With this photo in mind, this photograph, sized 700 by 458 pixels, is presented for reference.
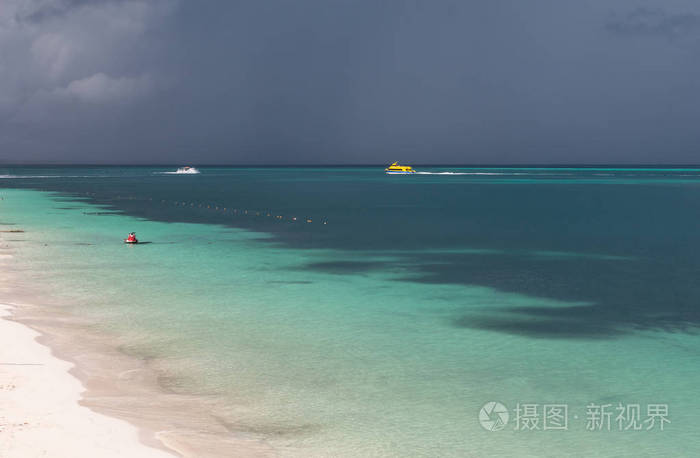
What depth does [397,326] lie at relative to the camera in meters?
22.3

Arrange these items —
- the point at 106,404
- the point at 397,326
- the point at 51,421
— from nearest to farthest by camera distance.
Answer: the point at 51,421, the point at 106,404, the point at 397,326

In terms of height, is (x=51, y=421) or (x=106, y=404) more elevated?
(x=51, y=421)

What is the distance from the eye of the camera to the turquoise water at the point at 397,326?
1416cm

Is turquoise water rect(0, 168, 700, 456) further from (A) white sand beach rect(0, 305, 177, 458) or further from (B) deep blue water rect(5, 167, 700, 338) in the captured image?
(A) white sand beach rect(0, 305, 177, 458)

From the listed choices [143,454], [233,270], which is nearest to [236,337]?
[143,454]

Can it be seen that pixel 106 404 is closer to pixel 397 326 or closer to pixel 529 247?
pixel 397 326

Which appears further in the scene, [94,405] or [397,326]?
[397,326]

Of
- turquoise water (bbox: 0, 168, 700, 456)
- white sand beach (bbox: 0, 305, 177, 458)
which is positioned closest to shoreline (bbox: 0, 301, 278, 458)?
white sand beach (bbox: 0, 305, 177, 458)

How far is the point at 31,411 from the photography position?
13.5 metres

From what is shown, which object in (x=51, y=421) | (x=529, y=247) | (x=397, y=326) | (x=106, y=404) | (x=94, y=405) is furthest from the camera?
(x=529, y=247)

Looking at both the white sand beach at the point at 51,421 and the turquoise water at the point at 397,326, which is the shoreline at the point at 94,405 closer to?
the white sand beach at the point at 51,421

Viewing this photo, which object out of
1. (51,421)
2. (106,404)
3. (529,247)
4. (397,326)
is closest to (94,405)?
(106,404)

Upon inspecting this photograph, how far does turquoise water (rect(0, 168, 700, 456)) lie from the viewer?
14.2 metres

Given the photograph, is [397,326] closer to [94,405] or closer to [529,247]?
[94,405]
